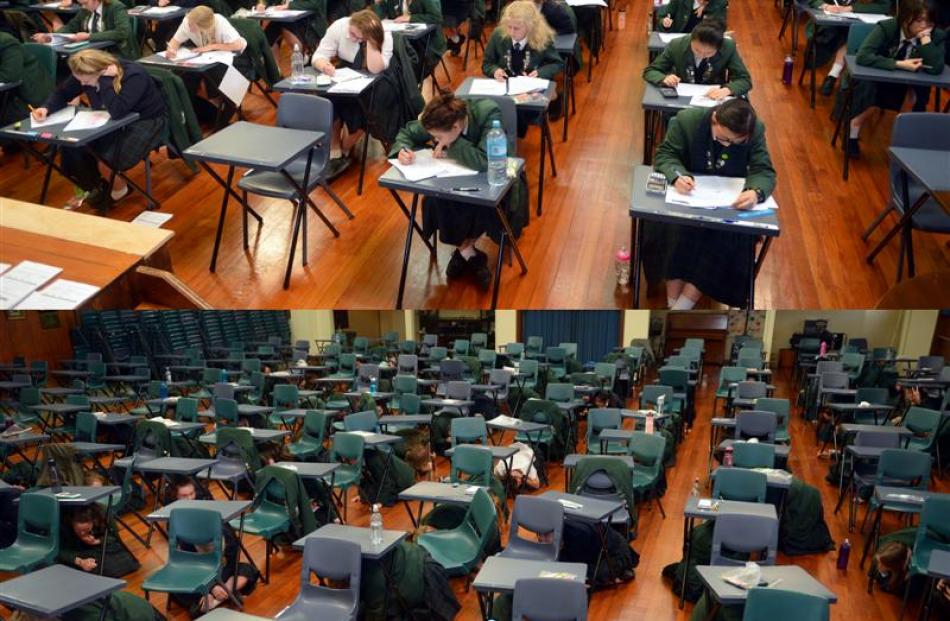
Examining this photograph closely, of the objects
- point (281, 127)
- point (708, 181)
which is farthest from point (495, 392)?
point (708, 181)

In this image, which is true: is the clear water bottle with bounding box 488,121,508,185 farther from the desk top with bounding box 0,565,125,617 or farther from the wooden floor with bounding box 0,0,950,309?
the desk top with bounding box 0,565,125,617

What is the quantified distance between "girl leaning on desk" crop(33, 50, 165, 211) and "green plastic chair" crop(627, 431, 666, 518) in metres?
4.01

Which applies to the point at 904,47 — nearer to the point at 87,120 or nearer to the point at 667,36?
the point at 667,36

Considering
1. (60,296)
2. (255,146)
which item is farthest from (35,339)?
(60,296)

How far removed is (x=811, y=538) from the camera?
500 cm

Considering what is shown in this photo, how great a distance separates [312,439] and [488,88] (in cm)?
322

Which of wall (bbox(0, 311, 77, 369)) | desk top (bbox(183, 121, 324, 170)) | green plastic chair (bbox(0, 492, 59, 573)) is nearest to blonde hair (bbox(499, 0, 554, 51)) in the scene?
desk top (bbox(183, 121, 324, 170))

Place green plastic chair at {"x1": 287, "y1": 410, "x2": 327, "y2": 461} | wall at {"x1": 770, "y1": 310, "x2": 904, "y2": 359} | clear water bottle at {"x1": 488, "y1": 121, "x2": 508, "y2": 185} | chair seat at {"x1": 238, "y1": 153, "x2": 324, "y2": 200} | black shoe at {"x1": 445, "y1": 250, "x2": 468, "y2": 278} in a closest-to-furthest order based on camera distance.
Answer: clear water bottle at {"x1": 488, "y1": 121, "x2": 508, "y2": 185}
chair seat at {"x1": 238, "y1": 153, "x2": 324, "y2": 200}
black shoe at {"x1": 445, "y1": 250, "x2": 468, "y2": 278}
wall at {"x1": 770, "y1": 310, "x2": 904, "y2": 359}
green plastic chair at {"x1": 287, "y1": 410, "x2": 327, "y2": 461}

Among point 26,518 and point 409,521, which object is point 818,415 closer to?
point 409,521

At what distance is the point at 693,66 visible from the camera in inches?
195

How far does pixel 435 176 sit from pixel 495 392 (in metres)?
4.04

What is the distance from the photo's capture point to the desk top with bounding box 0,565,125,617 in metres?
3.10

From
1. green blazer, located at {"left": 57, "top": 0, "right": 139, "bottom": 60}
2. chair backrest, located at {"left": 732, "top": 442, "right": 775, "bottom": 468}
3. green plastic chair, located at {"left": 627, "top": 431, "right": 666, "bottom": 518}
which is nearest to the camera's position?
chair backrest, located at {"left": 732, "top": 442, "right": 775, "bottom": 468}

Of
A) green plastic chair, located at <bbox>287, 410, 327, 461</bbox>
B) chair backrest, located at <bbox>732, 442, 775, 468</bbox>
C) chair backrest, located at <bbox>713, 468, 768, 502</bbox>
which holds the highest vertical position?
chair backrest, located at <bbox>713, 468, 768, 502</bbox>
